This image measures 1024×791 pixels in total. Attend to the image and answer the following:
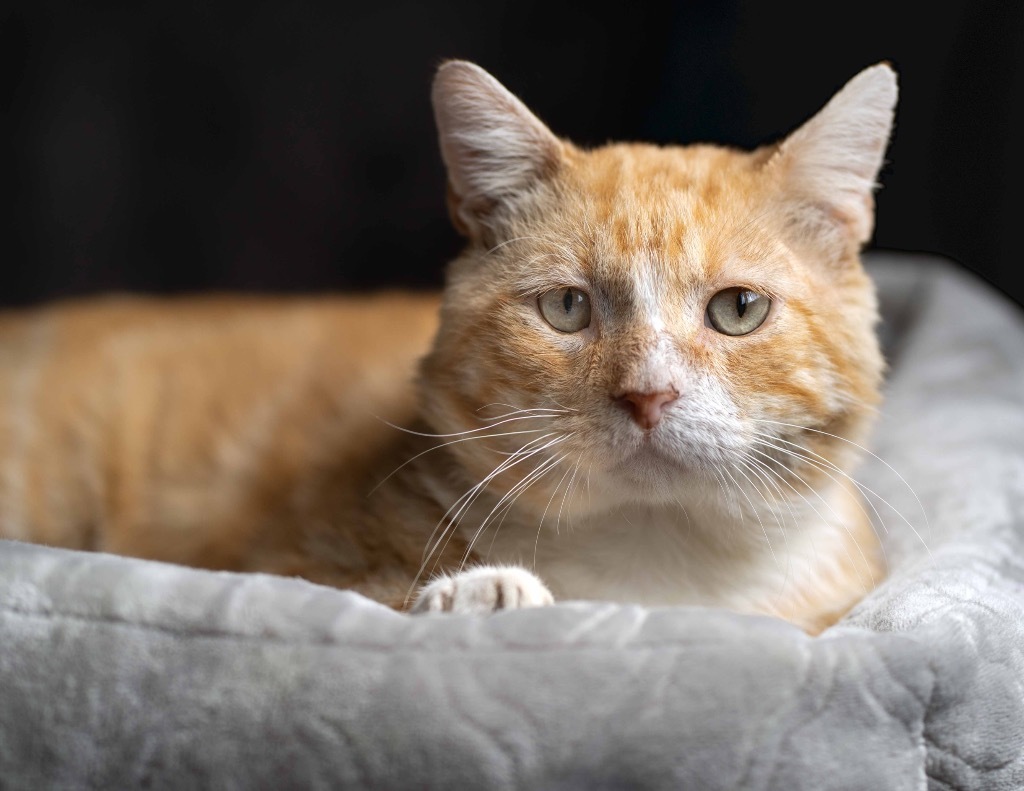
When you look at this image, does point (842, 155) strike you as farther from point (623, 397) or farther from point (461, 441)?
point (461, 441)

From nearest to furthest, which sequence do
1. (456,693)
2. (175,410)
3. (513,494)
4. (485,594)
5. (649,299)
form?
1. (456,693)
2. (485,594)
3. (649,299)
4. (513,494)
5. (175,410)

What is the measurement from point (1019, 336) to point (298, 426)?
1659 mm

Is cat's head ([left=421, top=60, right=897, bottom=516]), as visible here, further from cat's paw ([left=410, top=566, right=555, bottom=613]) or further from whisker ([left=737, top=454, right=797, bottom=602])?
cat's paw ([left=410, top=566, right=555, bottom=613])

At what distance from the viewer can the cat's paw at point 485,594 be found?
1188 millimetres

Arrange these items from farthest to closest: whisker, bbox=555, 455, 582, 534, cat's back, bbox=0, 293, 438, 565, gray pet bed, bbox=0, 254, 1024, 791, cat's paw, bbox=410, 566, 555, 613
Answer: cat's back, bbox=0, 293, 438, 565 → whisker, bbox=555, 455, 582, 534 → cat's paw, bbox=410, 566, 555, 613 → gray pet bed, bbox=0, 254, 1024, 791

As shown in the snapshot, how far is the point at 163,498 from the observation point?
199 centimetres

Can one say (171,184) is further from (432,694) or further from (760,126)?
(432,694)

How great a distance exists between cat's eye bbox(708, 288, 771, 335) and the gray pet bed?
1.33 feet

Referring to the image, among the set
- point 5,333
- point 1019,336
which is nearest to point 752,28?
point 1019,336

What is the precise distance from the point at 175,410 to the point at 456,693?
127cm

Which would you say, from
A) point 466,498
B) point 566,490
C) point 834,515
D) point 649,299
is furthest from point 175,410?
point 834,515

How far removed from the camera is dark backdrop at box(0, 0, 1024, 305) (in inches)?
102

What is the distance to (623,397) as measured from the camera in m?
1.23

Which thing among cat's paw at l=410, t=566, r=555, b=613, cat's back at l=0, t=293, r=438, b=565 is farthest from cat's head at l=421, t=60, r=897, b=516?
cat's back at l=0, t=293, r=438, b=565
